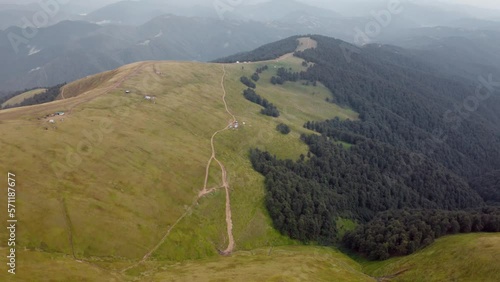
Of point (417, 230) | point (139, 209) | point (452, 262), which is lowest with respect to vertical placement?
point (417, 230)

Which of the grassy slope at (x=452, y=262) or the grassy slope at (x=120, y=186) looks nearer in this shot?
the grassy slope at (x=452, y=262)

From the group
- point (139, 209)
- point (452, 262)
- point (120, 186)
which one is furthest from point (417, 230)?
point (120, 186)

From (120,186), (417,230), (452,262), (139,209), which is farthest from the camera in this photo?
(417,230)

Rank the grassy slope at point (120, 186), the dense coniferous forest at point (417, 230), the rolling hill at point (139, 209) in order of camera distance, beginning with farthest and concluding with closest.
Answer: the dense coniferous forest at point (417, 230)
the grassy slope at point (120, 186)
the rolling hill at point (139, 209)

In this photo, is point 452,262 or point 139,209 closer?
point 452,262

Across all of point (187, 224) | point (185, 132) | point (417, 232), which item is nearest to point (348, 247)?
point (417, 232)

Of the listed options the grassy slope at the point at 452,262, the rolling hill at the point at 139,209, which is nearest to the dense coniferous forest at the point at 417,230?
the grassy slope at the point at 452,262

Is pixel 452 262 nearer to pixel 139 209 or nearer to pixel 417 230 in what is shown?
pixel 417 230

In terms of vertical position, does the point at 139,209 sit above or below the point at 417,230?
above

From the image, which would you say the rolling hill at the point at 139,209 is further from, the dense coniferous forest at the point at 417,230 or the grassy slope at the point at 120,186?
the dense coniferous forest at the point at 417,230

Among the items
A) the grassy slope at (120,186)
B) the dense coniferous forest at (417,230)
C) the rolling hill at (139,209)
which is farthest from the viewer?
the dense coniferous forest at (417,230)
